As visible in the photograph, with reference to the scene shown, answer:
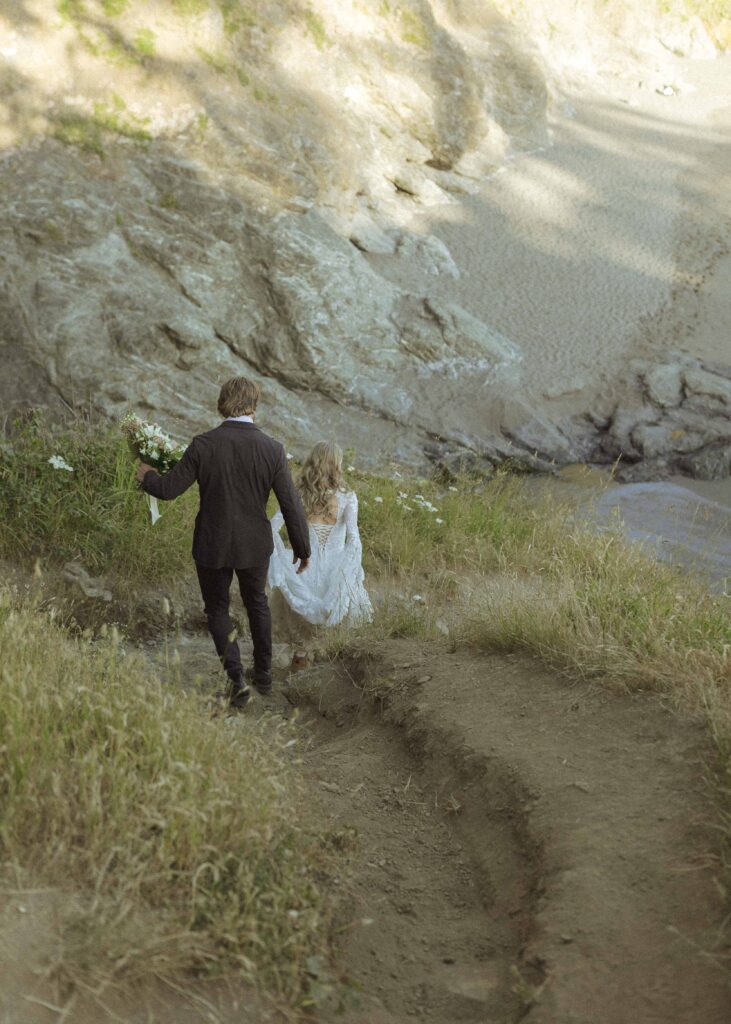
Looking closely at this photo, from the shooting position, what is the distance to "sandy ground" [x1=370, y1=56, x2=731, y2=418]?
1536 cm

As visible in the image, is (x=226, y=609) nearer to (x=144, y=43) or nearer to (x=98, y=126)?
(x=98, y=126)

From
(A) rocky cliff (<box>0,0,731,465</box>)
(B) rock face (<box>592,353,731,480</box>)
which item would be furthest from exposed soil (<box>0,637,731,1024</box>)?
(B) rock face (<box>592,353,731,480</box>)

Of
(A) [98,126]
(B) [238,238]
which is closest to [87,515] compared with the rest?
(B) [238,238]

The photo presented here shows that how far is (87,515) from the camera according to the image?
7352 mm

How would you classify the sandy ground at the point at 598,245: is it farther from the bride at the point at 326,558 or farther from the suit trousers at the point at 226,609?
the suit trousers at the point at 226,609

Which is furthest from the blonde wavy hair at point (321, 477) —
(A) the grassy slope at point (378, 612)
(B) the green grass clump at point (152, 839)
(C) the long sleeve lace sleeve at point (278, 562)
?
(B) the green grass clump at point (152, 839)

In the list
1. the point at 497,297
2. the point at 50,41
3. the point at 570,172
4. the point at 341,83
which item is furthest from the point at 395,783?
the point at 570,172

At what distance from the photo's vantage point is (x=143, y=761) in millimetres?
3137

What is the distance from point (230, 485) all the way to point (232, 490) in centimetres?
3

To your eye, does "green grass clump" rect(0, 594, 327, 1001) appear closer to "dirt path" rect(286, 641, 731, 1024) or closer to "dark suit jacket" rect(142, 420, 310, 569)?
"dirt path" rect(286, 641, 731, 1024)

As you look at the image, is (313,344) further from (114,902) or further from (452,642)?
(114,902)

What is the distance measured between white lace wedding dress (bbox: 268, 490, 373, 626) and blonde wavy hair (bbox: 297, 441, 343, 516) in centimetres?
9

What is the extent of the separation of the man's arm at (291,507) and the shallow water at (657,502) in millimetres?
5775

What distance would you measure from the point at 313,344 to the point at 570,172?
8607 millimetres
